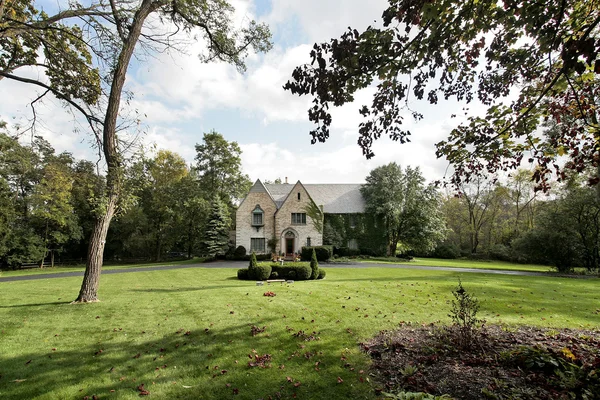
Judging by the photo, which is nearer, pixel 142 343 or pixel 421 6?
pixel 421 6

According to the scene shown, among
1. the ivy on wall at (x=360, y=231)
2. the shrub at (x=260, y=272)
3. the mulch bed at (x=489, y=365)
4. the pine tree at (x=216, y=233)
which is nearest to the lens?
the mulch bed at (x=489, y=365)

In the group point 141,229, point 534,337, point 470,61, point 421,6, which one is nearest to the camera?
point 421,6

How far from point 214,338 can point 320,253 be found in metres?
25.2

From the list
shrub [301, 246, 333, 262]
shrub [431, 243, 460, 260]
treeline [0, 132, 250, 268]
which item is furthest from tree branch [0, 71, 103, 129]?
shrub [431, 243, 460, 260]

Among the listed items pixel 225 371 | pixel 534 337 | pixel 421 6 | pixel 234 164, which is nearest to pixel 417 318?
pixel 534 337

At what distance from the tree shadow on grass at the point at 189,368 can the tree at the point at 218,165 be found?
116ft

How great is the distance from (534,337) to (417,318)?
95.5 inches

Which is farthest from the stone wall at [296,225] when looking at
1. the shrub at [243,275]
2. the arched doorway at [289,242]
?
the shrub at [243,275]

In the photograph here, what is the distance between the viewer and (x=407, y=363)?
15.5 ft

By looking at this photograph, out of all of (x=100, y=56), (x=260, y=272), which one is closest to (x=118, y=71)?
(x=100, y=56)

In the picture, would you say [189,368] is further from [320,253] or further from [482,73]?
[320,253]

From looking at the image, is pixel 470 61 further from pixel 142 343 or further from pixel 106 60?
pixel 106 60

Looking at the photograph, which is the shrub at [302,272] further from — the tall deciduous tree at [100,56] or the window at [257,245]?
the window at [257,245]

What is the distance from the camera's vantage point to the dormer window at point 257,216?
112 ft
